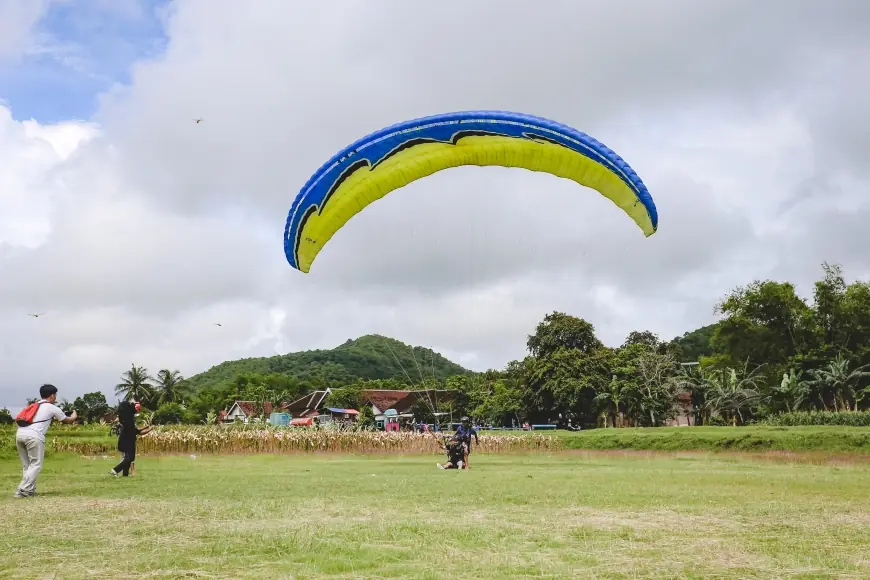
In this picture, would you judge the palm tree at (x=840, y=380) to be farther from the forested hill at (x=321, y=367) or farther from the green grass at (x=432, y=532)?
the forested hill at (x=321, y=367)

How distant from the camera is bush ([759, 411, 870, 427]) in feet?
127

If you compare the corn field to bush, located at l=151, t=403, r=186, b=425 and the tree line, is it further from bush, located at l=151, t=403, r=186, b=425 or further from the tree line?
bush, located at l=151, t=403, r=186, b=425

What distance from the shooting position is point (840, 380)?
48.3 m

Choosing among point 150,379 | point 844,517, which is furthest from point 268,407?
point 844,517

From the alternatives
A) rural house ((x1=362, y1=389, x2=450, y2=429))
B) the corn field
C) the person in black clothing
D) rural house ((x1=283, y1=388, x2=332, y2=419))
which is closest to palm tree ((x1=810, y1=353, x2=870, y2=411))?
the corn field

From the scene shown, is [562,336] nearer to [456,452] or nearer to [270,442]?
[270,442]

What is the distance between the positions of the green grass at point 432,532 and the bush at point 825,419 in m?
31.1

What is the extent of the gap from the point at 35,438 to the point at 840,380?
50312 millimetres

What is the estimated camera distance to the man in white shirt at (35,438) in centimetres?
1045

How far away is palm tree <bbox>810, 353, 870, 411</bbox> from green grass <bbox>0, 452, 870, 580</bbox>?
41.5 m

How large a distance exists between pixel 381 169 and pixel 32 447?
6.63 metres

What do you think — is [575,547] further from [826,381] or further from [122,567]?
[826,381]

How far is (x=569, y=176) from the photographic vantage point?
11609mm

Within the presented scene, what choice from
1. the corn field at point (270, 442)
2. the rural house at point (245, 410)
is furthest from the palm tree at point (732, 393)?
the rural house at point (245, 410)
